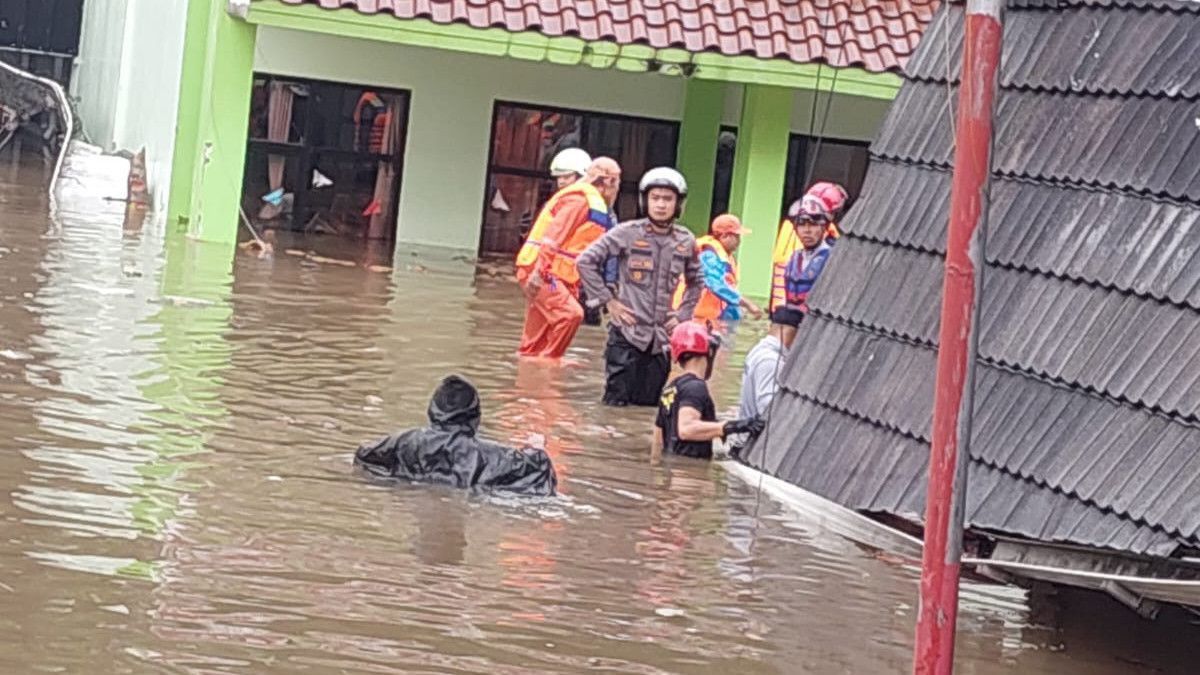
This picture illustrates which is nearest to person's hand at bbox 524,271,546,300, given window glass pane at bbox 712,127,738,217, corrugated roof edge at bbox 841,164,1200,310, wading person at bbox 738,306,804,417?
wading person at bbox 738,306,804,417

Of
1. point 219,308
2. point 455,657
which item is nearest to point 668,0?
point 219,308

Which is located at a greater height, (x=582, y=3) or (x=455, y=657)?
(x=582, y=3)

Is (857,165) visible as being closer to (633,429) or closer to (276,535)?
(633,429)

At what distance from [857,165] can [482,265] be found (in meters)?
5.49

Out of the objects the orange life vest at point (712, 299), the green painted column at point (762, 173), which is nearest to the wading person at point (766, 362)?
the orange life vest at point (712, 299)

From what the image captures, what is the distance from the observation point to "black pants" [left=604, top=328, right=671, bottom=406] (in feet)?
45.6

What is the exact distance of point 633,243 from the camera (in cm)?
1398

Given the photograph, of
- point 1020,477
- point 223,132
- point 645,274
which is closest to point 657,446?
point 645,274

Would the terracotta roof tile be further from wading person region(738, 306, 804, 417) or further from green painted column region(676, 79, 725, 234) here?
wading person region(738, 306, 804, 417)

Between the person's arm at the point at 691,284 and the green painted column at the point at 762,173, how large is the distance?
9.92 m

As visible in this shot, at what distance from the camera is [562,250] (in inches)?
606

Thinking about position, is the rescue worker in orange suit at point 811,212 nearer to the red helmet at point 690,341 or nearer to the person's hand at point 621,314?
the red helmet at point 690,341

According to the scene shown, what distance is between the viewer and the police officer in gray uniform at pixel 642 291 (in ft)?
45.5

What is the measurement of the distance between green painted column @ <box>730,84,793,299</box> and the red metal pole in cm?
1847
